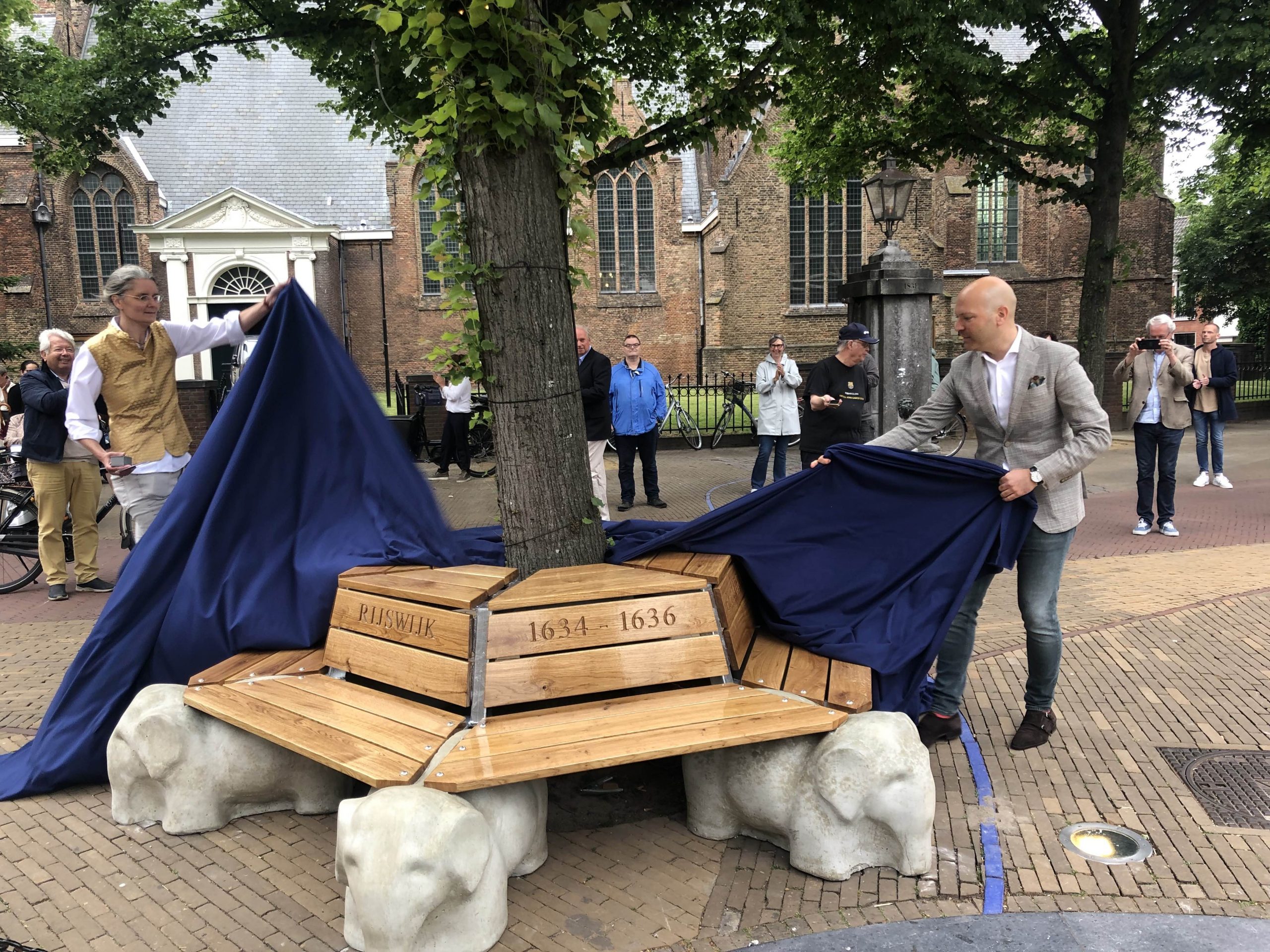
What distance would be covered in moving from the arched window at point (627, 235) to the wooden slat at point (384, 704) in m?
27.5

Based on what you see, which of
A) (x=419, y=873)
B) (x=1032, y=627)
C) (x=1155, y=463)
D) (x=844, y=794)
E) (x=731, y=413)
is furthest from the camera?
(x=731, y=413)

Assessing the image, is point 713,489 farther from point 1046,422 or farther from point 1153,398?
point 1046,422

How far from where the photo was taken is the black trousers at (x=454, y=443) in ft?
45.6

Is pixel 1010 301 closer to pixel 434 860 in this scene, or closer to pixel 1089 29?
pixel 434 860

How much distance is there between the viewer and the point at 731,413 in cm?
1794

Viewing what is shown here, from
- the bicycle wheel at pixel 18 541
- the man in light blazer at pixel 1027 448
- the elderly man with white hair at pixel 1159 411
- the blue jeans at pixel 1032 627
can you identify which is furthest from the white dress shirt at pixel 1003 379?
the bicycle wheel at pixel 18 541

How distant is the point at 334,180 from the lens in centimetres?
3081

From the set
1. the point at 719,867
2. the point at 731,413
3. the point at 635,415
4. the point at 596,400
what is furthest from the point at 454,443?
the point at 719,867

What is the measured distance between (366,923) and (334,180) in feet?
103

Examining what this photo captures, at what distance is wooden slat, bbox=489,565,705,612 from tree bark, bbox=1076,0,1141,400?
13218 mm

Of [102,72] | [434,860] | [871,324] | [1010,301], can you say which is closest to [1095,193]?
[871,324]

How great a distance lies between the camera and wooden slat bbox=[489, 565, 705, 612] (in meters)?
3.48

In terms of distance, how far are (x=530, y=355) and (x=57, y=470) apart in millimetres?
5278

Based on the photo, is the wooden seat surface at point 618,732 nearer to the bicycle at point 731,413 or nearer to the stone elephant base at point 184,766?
the stone elephant base at point 184,766
